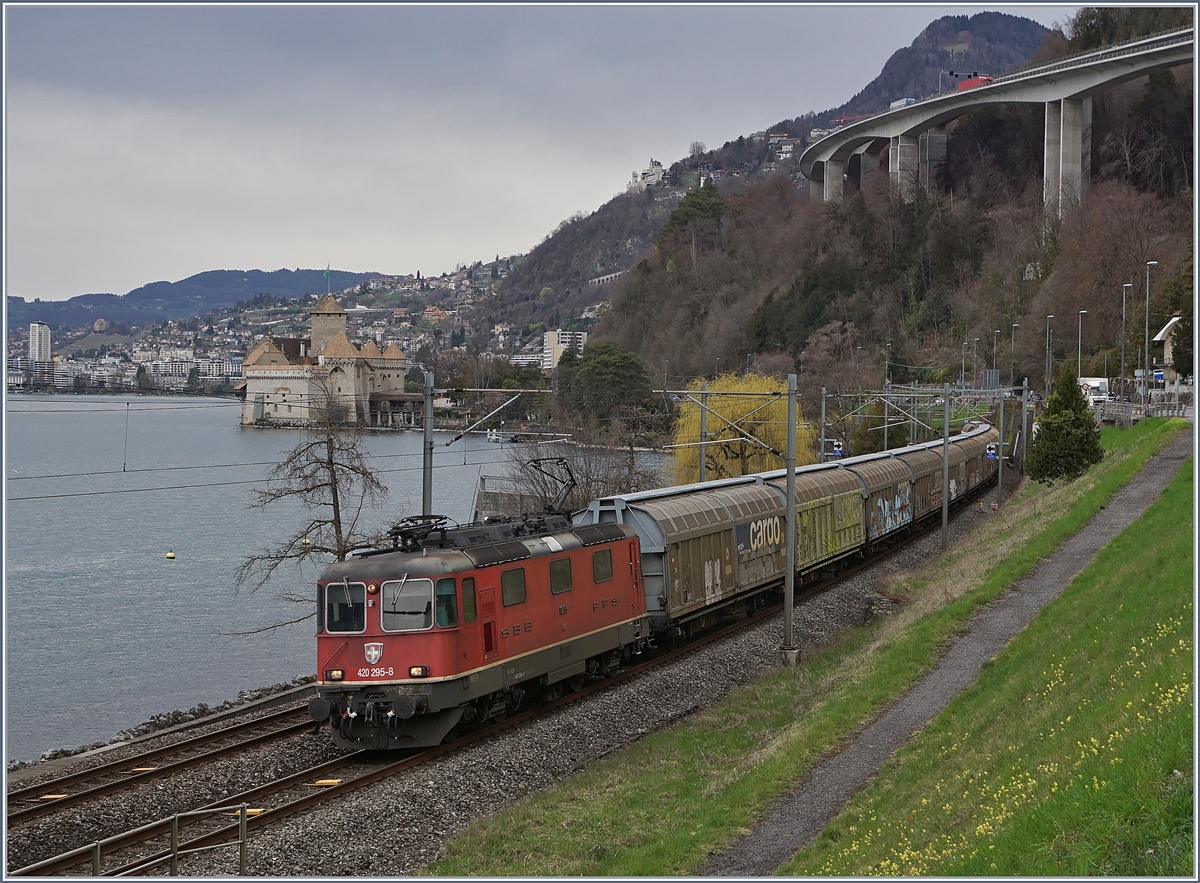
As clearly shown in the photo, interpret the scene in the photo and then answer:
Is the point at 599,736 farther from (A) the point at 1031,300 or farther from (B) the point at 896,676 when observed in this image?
(A) the point at 1031,300

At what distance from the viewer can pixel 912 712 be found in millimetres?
19172

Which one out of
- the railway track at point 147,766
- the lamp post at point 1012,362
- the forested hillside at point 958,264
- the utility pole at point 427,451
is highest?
the forested hillside at point 958,264

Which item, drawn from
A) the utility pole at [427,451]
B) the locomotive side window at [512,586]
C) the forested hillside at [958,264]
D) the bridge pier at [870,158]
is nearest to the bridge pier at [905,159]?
the forested hillside at [958,264]

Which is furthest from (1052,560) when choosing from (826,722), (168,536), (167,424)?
(167,424)

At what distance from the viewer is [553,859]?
14461 millimetres

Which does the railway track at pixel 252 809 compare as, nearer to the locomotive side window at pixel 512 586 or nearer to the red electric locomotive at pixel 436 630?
the red electric locomotive at pixel 436 630

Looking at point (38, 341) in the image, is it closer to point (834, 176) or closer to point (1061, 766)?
point (834, 176)

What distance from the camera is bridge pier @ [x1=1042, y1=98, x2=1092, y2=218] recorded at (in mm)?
106312

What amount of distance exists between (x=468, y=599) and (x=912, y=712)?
7290mm

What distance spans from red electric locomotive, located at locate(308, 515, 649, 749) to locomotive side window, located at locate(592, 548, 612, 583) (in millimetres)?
1223

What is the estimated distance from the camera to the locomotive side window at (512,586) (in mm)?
20062

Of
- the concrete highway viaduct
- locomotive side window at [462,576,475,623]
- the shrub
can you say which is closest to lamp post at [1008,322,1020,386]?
the concrete highway viaduct

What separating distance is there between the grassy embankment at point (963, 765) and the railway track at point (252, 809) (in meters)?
2.13

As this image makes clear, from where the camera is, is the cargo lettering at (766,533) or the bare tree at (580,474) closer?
the cargo lettering at (766,533)
